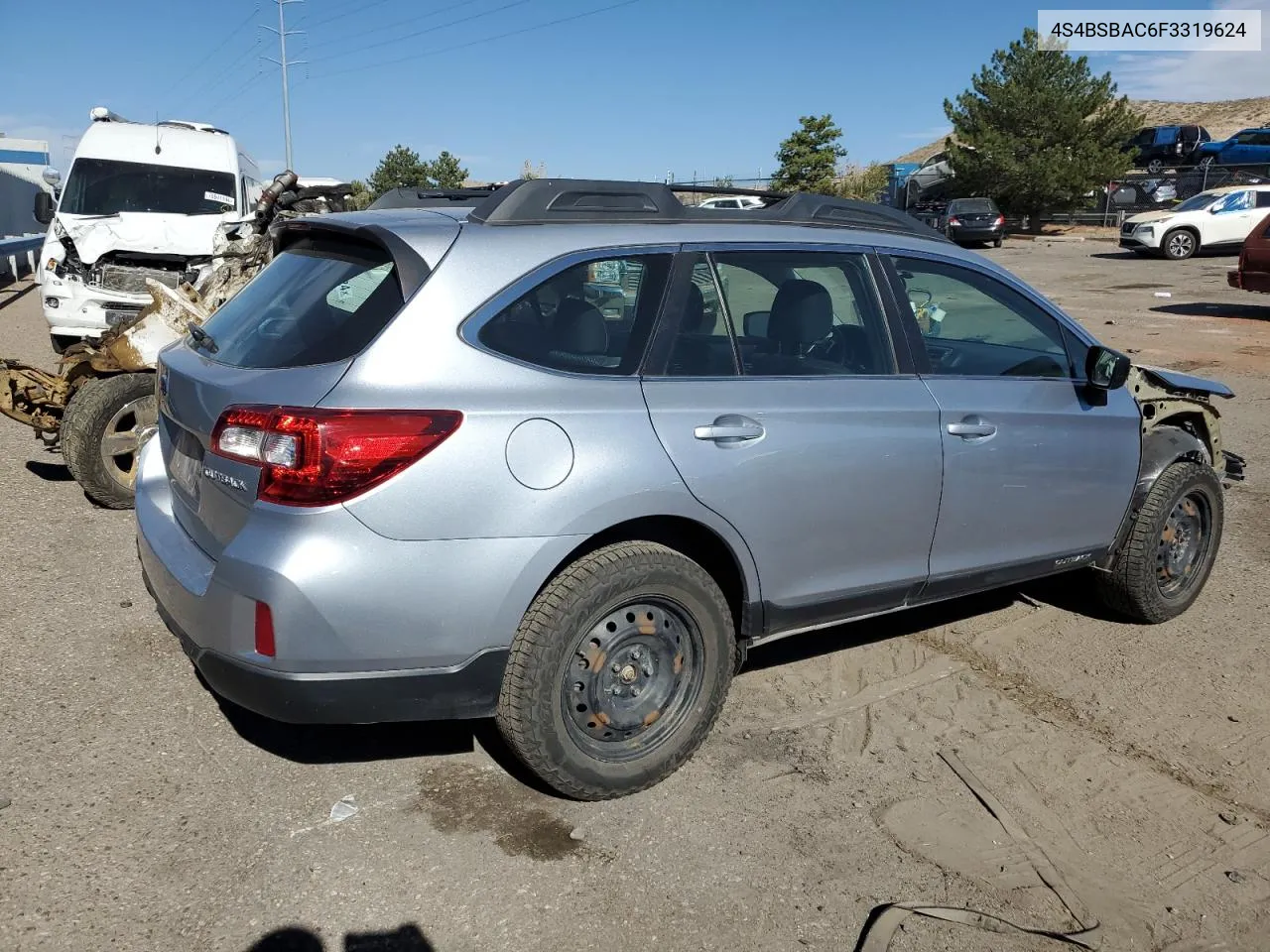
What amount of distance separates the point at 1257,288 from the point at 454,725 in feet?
53.3

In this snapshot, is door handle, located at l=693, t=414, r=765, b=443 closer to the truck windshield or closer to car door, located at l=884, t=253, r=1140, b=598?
car door, located at l=884, t=253, r=1140, b=598

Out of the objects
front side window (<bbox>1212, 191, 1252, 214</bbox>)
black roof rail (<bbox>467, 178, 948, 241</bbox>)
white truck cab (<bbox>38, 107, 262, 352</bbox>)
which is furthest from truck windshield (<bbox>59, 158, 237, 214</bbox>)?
front side window (<bbox>1212, 191, 1252, 214</bbox>)

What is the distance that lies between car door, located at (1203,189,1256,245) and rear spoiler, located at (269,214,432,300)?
27.1m

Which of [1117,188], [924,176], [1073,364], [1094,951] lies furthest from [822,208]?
[924,176]

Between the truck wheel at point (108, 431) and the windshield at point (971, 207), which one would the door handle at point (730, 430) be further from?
the windshield at point (971, 207)

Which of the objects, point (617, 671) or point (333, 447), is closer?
point (333, 447)

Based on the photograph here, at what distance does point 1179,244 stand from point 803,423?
27.3m

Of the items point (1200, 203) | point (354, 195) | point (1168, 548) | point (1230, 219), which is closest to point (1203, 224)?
point (1230, 219)

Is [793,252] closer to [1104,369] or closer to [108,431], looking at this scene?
[1104,369]

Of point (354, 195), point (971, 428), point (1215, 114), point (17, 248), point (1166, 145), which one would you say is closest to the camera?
point (971, 428)

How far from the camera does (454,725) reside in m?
3.92

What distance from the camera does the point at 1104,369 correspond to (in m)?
4.45

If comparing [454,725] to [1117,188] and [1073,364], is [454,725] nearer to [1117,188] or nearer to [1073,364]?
[1073,364]

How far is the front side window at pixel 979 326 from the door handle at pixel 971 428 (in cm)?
22
